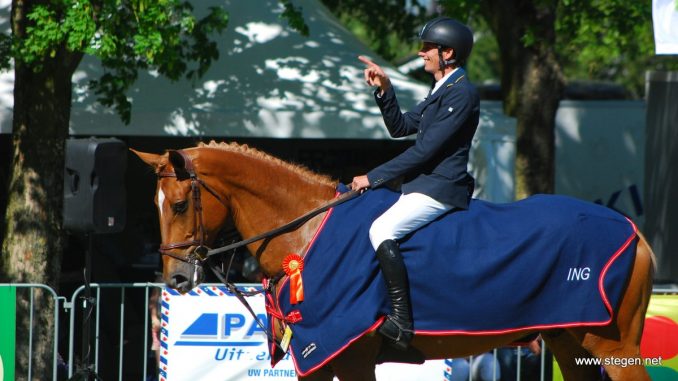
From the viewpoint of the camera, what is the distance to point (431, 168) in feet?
19.7

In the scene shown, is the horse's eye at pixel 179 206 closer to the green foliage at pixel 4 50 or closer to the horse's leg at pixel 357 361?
the horse's leg at pixel 357 361

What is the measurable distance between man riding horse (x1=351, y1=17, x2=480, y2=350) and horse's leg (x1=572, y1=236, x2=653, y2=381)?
3.81 feet

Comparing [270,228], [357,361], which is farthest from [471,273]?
[270,228]

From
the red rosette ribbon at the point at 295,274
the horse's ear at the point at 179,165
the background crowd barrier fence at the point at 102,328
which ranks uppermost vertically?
the horse's ear at the point at 179,165

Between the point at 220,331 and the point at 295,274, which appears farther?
the point at 220,331

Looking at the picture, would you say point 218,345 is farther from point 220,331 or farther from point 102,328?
point 102,328

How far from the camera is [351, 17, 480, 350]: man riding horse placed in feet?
19.0

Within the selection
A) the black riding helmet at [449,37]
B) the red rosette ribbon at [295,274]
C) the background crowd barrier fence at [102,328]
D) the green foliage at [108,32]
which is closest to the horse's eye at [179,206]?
the red rosette ribbon at [295,274]

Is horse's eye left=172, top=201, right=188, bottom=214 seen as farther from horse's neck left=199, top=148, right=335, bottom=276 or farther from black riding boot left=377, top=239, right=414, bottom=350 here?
black riding boot left=377, top=239, right=414, bottom=350

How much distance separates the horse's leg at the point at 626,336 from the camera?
6.08m

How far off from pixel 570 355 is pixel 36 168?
520 centimetres

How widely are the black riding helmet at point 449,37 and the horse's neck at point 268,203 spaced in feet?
3.87

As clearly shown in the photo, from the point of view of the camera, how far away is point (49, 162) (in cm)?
914

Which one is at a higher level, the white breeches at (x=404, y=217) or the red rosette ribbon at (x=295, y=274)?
the white breeches at (x=404, y=217)
